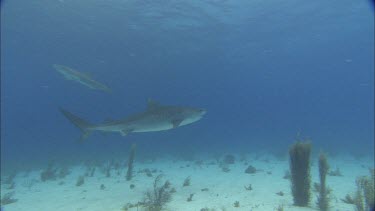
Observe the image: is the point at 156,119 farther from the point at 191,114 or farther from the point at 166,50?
the point at 166,50

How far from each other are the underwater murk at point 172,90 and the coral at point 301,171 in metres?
0.03

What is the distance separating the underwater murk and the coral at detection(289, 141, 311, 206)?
0.11 ft

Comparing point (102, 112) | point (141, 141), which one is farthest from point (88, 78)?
point (102, 112)

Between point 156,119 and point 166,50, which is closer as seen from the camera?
point 156,119

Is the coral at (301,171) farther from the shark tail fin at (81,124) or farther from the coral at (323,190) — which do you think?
the shark tail fin at (81,124)

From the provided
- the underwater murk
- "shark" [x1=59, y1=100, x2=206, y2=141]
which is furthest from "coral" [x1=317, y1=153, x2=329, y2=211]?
"shark" [x1=59, y1=100, x2=206, y2=141]

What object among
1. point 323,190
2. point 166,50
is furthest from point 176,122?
point 166,50

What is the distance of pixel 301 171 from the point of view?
8727 mm

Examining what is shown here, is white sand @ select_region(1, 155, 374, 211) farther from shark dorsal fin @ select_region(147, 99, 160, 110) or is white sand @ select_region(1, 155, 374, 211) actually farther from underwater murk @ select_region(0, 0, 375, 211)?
shark dorsal fin @ select_region(147, 99, 160, 110)

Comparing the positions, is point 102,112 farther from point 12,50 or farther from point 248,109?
point 248,109

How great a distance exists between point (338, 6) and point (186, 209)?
29.7m

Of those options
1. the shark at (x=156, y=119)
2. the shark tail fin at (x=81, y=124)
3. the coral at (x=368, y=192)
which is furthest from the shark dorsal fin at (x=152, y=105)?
the coral at (x=368, y=192)

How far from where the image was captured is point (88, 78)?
40.9 feet

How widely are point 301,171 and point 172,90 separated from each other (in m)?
68.6
